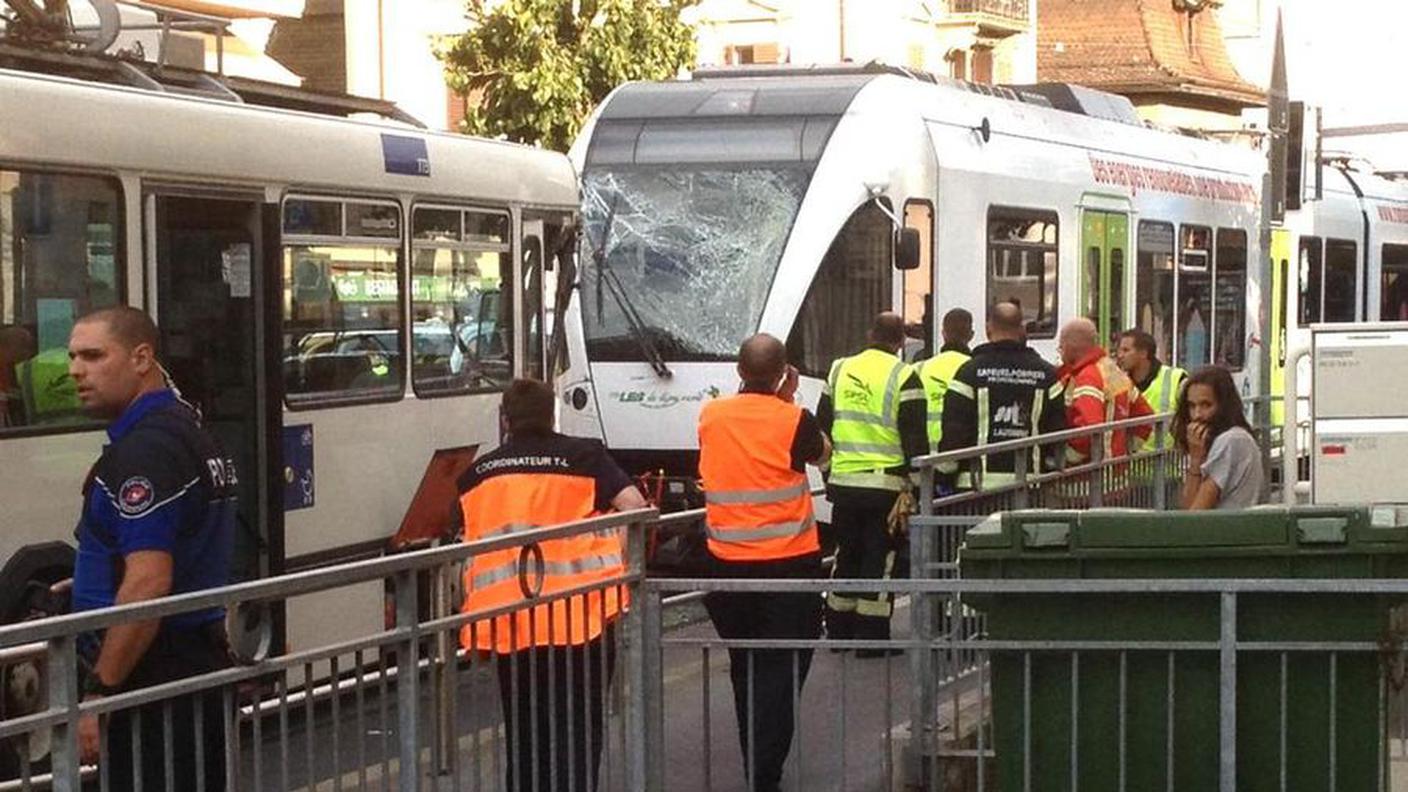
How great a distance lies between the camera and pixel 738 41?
135 feet

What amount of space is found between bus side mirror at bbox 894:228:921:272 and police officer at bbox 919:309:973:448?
234 centimetres

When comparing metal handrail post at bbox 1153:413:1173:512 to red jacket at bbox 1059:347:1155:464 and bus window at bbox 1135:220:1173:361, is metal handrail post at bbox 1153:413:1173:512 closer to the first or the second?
red jacket at bbox 1059:347:1155:464

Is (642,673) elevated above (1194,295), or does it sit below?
below

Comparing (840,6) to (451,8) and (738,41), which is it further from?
(451,8)

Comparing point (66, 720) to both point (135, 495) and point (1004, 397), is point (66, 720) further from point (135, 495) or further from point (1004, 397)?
point (1004, 397)

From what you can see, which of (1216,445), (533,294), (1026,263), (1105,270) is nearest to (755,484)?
(1216,445)

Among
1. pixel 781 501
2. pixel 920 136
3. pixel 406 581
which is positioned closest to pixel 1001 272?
pixel 920 136

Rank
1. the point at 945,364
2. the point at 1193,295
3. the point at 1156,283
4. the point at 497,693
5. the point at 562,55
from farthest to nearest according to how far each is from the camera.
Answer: the point at 562,55 < the point at 1193,295 < the point at 1156,283 < the point at 945,364 < the point at 497,693

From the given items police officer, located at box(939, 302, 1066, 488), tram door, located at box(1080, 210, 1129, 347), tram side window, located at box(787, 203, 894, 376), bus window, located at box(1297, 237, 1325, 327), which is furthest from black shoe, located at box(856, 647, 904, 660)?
bus window, located at box(1297, 237, 1325, 327)

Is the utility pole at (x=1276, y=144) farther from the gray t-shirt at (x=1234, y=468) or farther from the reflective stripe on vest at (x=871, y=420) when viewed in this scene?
the gray t-shirt at (x=1234, y=468)

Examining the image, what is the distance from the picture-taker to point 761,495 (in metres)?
9.02

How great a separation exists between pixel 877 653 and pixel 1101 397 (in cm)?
736

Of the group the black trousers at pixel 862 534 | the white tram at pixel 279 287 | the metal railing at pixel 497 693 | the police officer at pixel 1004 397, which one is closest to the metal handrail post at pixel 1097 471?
the police officer at pixel 1004 397

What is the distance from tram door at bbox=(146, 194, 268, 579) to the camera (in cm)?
1007
